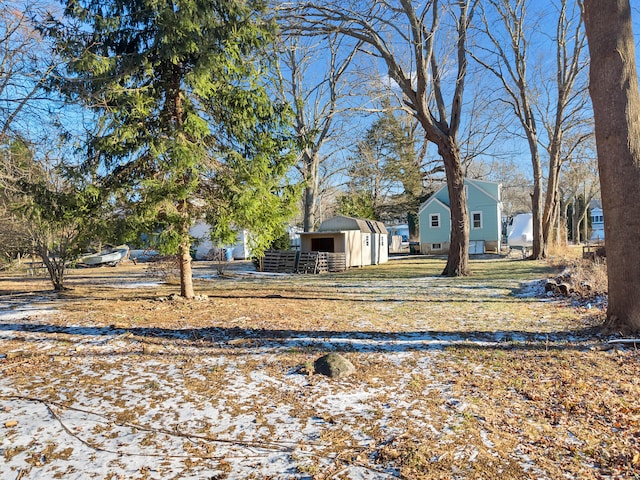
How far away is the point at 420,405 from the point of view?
338 centimetres

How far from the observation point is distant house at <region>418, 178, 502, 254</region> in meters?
28.7

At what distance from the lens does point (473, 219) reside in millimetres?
29312

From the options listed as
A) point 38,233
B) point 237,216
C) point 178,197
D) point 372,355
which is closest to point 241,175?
point 237,216

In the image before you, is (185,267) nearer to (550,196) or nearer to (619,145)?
(619,145)

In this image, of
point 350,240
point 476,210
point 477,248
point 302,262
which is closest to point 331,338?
point 302,262

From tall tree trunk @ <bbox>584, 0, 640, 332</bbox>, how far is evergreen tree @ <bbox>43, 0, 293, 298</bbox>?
17.5ft

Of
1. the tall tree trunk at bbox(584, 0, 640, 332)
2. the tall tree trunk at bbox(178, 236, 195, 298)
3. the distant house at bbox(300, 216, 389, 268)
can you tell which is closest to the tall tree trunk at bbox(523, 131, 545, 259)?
the distant house at bbox(300, 216, 389, 268)

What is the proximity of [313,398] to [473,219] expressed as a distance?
28.5 m

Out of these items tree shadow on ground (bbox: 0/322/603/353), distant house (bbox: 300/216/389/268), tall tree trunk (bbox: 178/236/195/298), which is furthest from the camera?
distant house (bbox: 300/216/389/268)

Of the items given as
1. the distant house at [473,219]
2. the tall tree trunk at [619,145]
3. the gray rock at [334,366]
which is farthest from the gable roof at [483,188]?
the gray rock at [334,366]

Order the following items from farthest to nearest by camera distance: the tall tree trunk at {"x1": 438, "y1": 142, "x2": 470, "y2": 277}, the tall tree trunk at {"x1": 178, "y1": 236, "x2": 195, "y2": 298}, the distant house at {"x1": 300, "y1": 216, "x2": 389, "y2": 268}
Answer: the distant house at {"x1": 300, "y1": 216, "x2": 389, "y2": 268}, the tall tree trunk at {"x1": 438, "y1": 142, "x2": 470, "y2": 277}, the tall tree trunk at {"x1": 178, "y1": 236, "x2": 195, "y2": 298}

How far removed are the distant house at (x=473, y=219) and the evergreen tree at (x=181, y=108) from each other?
24.0 metres

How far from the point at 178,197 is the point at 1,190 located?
12.0 ft

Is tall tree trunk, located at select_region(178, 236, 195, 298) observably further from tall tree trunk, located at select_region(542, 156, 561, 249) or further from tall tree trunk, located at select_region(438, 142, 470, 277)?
tall tree trunk, located at select_region(542, 156, 561, 249)
